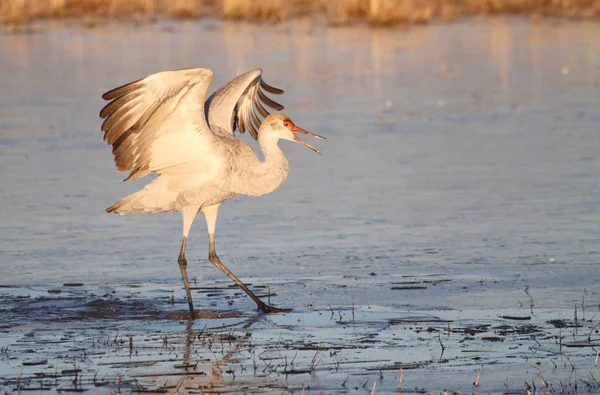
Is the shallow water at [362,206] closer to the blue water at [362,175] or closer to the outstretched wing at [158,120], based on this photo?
the blue water at [362,175]

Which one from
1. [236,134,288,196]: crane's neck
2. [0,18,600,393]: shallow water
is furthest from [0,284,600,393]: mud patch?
[236,134,288,196]: crane's neck

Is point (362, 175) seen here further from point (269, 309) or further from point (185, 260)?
point (269, 309)

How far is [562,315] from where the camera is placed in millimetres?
7133

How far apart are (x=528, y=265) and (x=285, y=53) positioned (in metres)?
13.1

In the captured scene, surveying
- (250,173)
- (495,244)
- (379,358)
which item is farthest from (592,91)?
(379,358)

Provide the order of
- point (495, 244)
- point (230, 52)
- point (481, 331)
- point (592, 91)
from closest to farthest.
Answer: point (481, 331)
point (495, 244)
point (592, 91)
point (230, 52)

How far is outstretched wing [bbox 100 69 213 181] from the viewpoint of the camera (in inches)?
300

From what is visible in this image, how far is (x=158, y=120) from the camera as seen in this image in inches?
310

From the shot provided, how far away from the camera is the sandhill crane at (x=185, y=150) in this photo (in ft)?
25.3

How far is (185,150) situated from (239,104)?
1324mm

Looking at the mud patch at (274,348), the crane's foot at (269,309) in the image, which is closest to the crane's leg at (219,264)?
the crane's foot at (269,309)

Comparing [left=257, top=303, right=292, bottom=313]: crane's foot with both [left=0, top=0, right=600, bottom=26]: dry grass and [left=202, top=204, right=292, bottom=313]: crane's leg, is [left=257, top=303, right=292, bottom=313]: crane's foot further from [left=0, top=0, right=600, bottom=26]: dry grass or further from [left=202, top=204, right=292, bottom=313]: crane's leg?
[left=0, top=0, right=600, bottom=26]: dry grass

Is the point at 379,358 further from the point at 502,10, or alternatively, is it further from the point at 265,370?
the point at 502,10

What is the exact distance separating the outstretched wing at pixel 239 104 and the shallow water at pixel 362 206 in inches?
38.4
